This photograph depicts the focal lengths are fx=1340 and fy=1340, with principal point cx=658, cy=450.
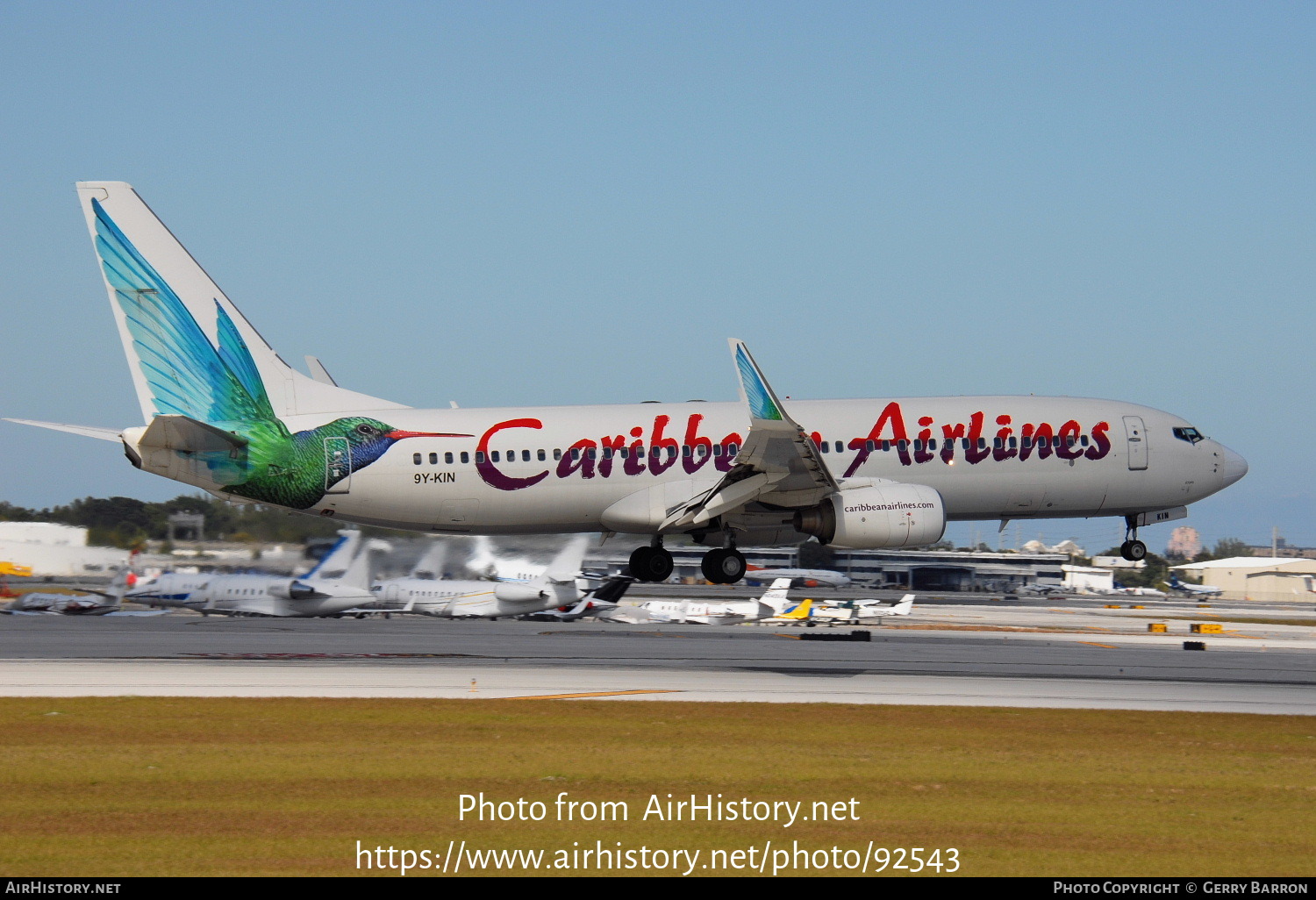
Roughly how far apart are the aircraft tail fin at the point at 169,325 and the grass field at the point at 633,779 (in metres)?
11.8

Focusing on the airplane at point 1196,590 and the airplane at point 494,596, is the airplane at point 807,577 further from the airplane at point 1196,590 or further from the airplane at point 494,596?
the airplane at point 494,596

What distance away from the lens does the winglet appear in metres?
34.4

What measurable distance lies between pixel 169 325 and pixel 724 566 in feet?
54.5

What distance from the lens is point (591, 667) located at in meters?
34.1

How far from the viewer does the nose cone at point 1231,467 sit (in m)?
42.1

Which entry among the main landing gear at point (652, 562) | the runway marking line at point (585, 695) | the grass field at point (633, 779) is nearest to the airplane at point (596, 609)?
the main landing gear at point (652, 562)

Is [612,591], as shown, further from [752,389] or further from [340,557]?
[752,389]

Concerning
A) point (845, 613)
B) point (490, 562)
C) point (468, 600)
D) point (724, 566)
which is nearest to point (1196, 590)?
point (845, 613)

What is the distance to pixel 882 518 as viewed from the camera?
3609 cm

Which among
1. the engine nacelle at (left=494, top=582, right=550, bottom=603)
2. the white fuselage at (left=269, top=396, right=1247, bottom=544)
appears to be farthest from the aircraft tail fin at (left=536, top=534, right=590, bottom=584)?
the white fuselage at (left=269, top=396, right=1247, bottom=544)

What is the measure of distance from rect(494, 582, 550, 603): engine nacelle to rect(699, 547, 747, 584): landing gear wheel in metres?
19.7

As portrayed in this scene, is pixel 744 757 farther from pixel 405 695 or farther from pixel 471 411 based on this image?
pixel 471 411

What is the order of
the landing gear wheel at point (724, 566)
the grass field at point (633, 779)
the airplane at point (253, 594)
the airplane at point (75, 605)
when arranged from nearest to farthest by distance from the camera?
the grass field at point (633, 779), the landing gear wheel at point (724, 566), the airplane at point (253, 594), the airplane at point (75, 605)

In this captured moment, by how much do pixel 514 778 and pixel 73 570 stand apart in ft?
123
